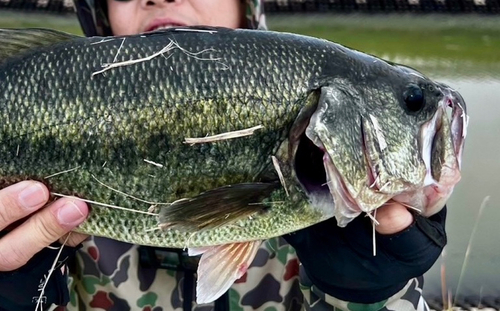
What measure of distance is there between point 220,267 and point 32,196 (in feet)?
1.40

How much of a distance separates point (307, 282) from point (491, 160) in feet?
10.1

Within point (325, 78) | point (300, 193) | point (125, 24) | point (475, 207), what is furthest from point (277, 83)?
point (475, 207)

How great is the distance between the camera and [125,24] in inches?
75.1

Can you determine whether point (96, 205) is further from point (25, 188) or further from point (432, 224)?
point (432, 224)

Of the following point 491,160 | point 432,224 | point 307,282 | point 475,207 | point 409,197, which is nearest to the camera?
point 409,197

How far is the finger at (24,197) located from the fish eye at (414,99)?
2.62 feet

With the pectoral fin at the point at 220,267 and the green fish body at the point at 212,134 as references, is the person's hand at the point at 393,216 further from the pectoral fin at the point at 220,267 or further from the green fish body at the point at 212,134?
the pectoral fin at the point at 220,267

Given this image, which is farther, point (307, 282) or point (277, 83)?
point (307, 282)

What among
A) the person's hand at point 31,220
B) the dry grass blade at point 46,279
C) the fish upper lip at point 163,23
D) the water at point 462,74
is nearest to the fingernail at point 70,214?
the person's hand at point 31,220

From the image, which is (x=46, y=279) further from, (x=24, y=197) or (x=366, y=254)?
(x=366, y=254)

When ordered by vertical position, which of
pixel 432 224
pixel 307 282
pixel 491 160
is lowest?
pixel 491 160

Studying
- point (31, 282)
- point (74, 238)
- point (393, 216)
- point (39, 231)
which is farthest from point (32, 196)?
point (393, 216)

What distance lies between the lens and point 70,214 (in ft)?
4.08

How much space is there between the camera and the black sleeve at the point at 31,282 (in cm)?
148
